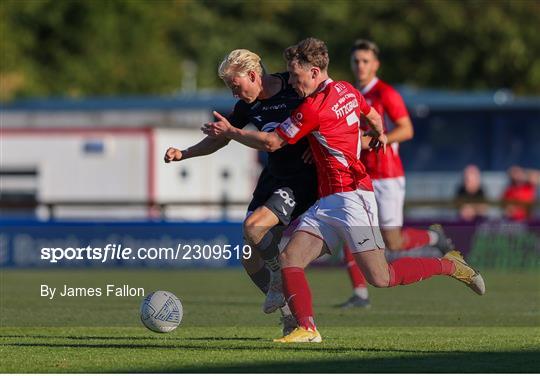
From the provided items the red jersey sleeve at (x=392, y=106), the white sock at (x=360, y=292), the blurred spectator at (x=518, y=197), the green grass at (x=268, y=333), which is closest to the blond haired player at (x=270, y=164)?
the green grass at (x=268, y=333)

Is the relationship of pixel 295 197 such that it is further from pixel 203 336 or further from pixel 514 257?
pixel 514 257

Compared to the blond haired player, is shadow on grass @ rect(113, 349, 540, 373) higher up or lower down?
lower down

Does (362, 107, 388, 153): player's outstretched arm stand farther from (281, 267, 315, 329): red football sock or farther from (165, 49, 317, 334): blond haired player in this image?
(281, 267, 315, 329): red football sock

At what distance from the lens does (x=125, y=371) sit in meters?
9.47

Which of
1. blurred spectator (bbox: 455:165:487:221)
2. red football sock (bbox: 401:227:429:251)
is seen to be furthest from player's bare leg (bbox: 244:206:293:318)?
blurred spectator (bbox: 455:165:487:221)

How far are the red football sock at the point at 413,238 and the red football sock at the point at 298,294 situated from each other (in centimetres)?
398

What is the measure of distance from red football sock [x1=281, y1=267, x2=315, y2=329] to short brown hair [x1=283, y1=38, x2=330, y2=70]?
4.88 feet

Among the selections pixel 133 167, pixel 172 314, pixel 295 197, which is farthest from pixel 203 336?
pixel 133 167

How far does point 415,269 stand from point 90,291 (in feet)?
24.8

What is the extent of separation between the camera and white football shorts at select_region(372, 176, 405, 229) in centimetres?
1513

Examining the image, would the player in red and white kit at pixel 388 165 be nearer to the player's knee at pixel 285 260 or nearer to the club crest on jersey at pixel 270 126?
the club crest on jersey at pixel 270 126

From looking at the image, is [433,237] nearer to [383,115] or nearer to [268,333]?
[383,115]

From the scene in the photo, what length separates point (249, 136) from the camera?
11.0 m

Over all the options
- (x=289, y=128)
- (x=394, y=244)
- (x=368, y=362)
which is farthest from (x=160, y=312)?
(x=394, y=244)
